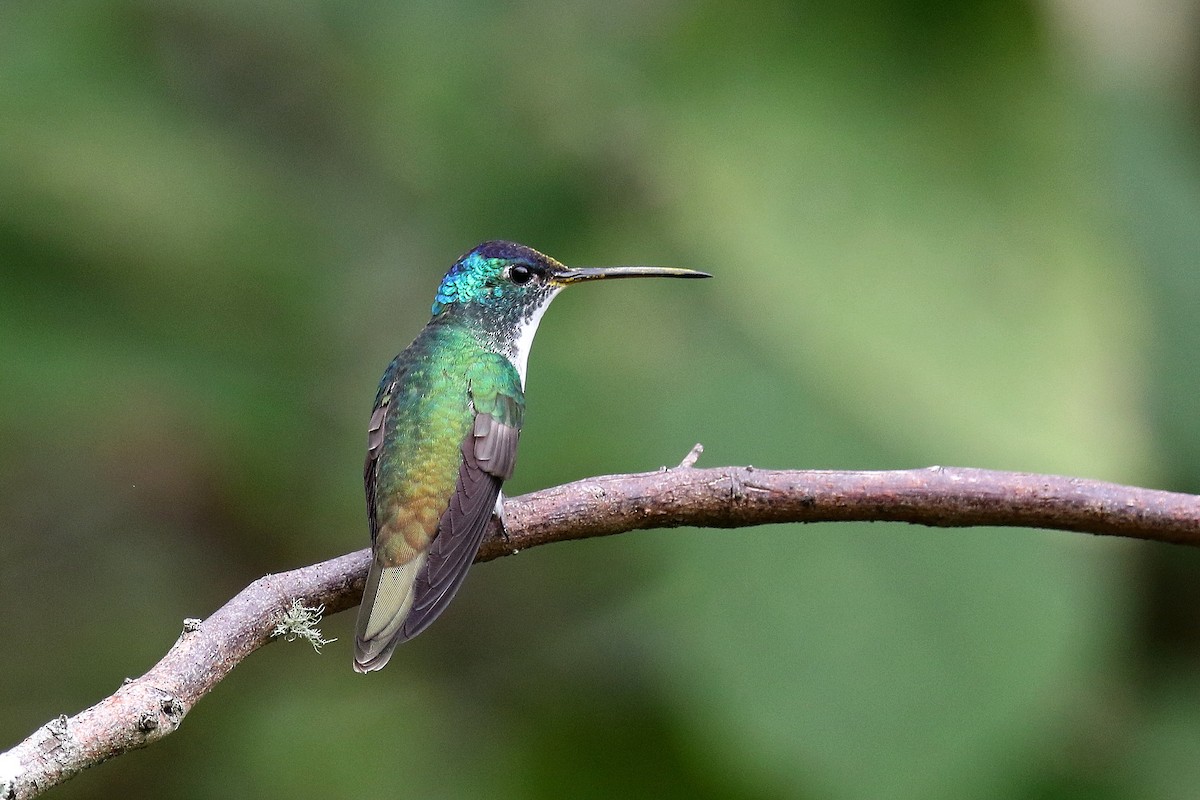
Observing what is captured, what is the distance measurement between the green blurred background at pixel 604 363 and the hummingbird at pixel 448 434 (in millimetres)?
561

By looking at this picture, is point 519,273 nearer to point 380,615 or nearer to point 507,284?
point 507,284

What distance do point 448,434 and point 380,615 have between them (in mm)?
684


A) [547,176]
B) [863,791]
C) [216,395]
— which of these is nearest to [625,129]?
[547,176]

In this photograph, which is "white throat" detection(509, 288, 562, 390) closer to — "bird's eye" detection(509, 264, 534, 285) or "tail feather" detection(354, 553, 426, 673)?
"bird's eye" detection(509, 264, 534, 285)

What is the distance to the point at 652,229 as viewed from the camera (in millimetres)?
4695

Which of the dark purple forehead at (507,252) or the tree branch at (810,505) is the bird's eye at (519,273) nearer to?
the dark purple forehead at (507,252)

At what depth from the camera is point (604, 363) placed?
4.55m

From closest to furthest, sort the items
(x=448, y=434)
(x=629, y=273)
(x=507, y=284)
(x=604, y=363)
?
1. (x=448, y=434)
2. (x=629, y=273)
3. (x=507, y=284)
4. (x=604, y=363)

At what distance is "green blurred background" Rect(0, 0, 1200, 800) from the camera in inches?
153

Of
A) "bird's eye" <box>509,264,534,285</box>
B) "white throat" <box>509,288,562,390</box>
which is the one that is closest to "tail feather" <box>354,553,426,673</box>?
"white throat" <box>509,288,562,390</box>

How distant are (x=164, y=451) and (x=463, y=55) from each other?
1.86m

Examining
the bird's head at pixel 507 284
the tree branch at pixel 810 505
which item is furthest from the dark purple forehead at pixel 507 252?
the tree branch at pixel 810 505

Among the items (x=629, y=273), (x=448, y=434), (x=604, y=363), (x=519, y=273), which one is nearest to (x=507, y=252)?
(x=519, y=273)

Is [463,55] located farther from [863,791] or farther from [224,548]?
[863,791]
